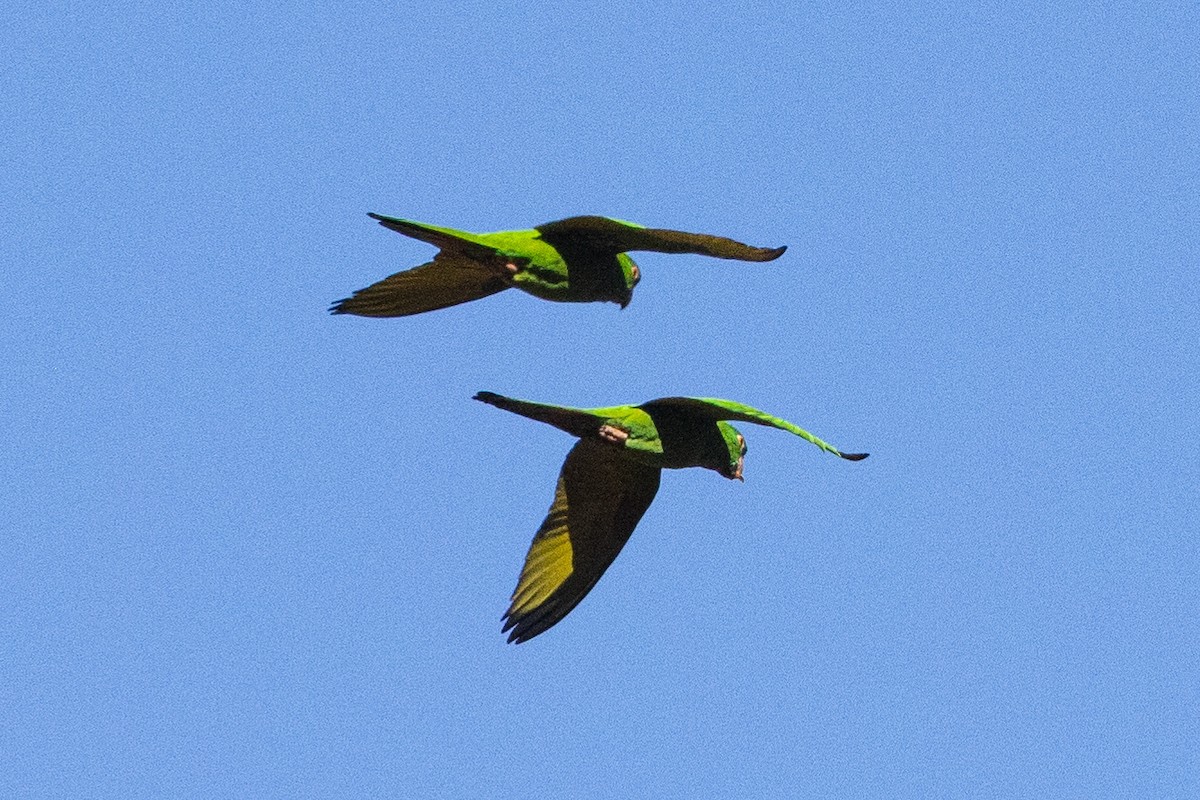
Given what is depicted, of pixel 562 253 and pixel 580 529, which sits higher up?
pixel 562 253

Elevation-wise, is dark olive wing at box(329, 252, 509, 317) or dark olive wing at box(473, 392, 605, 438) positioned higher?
dark olive wing at box(329, 252, 509, 317)

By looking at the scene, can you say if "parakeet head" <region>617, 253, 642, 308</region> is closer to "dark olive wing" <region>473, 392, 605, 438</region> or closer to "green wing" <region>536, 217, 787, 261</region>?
"green wing" <region>536, 217, 787, 261</region>

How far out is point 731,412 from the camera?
61.3 feet

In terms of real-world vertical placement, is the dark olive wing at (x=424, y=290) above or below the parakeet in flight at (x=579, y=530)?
above

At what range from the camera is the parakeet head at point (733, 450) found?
19.7 metres

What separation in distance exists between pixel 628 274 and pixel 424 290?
6.80ft

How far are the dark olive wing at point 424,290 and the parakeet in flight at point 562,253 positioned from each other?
13mm

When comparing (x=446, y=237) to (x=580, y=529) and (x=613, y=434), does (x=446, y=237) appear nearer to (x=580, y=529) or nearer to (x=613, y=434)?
(x=613, y=434)

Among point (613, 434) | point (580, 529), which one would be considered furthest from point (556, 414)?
point (580, 529)

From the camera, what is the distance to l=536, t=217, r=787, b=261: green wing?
18.3 metres

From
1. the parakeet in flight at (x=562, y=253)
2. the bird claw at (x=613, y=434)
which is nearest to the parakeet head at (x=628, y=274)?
the parakeet in flight at (x=562, y=253)

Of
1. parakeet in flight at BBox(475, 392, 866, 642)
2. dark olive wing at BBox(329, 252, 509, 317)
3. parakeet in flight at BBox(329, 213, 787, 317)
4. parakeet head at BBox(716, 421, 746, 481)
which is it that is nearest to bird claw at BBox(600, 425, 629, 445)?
parakeet in flight at BBox(475, 392, 866, 642)

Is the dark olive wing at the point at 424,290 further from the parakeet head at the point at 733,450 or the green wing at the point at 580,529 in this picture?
the parakeet head at the point at 733,450

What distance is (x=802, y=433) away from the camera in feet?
59.9
